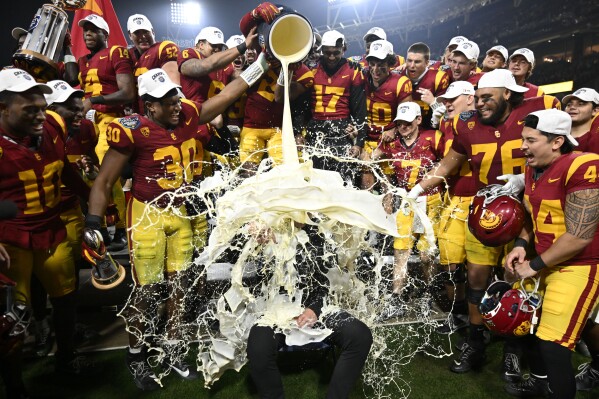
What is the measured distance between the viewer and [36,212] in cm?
304

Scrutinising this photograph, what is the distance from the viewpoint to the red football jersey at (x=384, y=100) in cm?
509

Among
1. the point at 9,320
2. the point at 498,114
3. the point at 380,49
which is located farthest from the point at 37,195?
the point at 380,49

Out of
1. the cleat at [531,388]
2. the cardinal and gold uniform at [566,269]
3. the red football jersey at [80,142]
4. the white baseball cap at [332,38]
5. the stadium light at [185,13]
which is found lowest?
the cleat at [531,388]

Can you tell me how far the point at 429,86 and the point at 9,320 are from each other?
4.80 metres

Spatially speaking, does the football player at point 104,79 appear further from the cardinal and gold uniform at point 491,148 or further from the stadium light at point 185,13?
the stadium light at point 185,13

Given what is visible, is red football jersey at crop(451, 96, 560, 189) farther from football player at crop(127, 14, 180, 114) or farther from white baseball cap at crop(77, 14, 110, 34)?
white baseball cap at crop(77, 14, 110, 34)

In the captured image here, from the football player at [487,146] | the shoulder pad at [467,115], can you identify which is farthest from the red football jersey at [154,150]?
the shoulder pad at [467,115]

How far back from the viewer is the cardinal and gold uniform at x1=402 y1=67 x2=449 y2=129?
5332 mm

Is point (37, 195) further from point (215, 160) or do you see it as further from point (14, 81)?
point (215, 160)

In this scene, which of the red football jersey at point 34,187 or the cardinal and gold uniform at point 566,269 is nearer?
the cardinal and gold uniform at point 566,269

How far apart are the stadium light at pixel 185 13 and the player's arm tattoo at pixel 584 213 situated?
21.9 metres

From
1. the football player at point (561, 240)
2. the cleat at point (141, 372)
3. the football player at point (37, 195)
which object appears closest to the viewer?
the football player at point (561, 240)

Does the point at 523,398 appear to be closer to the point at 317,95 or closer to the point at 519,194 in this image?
the point at 519,194

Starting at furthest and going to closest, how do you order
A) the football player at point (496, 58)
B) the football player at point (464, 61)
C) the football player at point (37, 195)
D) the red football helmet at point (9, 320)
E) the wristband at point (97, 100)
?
the football player at point (464, 61) < the football player at point (496, 58) < the wristband at point (97, 100) < the football player at point (37, 195) < the red football helmet at point (9, 320)
